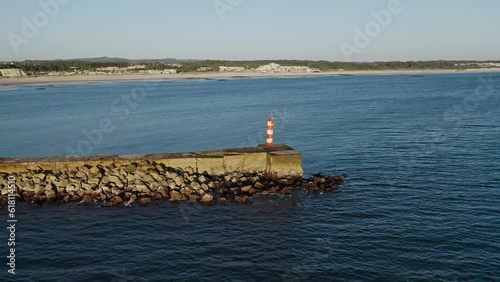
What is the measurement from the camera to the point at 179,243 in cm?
1171

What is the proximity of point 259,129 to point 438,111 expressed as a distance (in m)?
21.2

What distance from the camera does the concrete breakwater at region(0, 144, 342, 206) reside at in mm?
15164

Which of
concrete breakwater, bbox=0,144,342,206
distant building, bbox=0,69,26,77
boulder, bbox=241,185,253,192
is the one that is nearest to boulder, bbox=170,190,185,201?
concrete breakwater, bbox=0,144,342,206

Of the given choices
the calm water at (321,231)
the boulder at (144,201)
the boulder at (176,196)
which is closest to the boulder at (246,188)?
the calm water at (321,231)

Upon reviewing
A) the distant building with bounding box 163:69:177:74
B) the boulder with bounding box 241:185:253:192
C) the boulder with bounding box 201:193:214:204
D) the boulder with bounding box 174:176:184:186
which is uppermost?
the distant building with bounding box 163:69:177:74

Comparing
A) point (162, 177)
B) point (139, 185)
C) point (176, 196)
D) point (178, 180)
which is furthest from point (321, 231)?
point (139, 185)

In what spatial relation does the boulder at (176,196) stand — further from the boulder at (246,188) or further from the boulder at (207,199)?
the boulder at (246,188)

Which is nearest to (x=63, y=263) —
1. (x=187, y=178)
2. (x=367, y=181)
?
(x=187, y=178)

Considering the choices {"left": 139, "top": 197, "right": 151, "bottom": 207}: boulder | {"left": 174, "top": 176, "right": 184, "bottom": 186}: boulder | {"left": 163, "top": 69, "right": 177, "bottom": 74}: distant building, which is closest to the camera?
{"left": 139, "top": 197, "right": 151, "bottom": 207}: boulder

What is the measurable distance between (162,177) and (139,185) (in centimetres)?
87

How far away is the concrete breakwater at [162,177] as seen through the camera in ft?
49.8

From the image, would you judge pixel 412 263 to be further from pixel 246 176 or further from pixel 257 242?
pixel 246 176

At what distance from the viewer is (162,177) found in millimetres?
15906

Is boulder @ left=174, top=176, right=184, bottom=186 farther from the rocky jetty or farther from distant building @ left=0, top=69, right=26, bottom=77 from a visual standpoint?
distant building @ left=0, top=69, right=26, bottom=77
